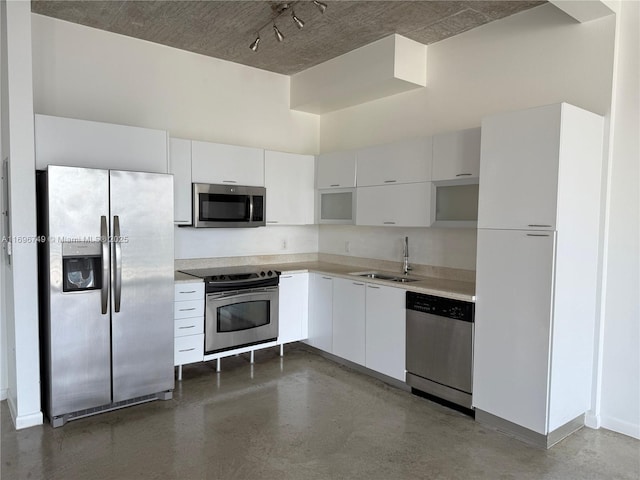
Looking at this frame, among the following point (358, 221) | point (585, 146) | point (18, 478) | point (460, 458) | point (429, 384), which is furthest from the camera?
point (358, 221)

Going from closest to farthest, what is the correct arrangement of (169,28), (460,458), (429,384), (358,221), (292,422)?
(460,458) < (292,422) < (429,384) < (169,28) < (358,221)

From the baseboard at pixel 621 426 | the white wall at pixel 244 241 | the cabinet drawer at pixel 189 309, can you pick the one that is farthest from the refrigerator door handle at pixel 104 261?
the baseboard at pixel 621 426

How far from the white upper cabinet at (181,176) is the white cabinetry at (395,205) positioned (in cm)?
161

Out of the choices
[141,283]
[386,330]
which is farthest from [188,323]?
[386,330]

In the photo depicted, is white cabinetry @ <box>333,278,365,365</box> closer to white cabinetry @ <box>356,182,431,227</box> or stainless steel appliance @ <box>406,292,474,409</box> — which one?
stainless steel appliance @ <box>406,292,474,409</box>

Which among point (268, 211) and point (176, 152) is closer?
point (176, 152)

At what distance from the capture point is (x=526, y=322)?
9.39ft

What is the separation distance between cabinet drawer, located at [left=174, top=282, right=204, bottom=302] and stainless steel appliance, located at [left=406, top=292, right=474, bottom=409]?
1747 millimetres

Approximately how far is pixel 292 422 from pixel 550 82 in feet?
10.0

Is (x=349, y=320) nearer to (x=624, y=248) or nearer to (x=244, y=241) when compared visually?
(x=244, y=241)

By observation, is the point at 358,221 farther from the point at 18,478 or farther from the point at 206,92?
the point at 18,478

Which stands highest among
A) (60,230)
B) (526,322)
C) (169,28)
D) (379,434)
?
(169,28)

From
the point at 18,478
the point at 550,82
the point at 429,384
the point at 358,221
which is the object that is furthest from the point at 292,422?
the point at 550,82

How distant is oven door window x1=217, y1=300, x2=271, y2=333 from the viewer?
3.99 meters
